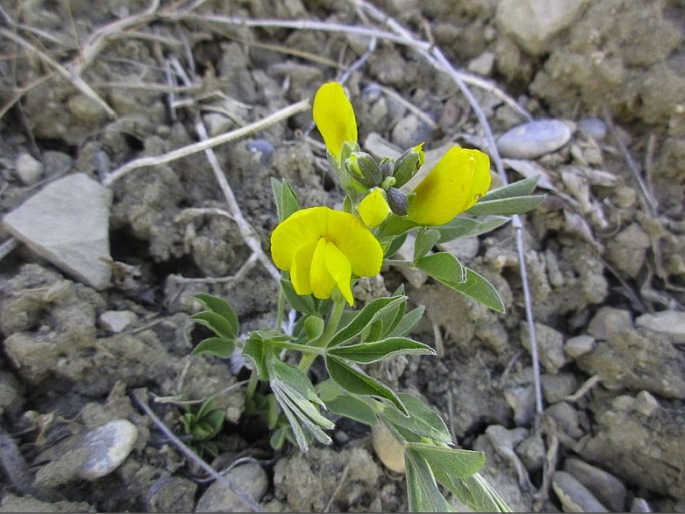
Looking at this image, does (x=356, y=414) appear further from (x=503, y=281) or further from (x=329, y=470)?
(x=503, y=281)

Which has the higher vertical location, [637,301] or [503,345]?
[637,301]

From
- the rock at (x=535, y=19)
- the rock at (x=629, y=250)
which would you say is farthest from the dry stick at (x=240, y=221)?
the rock at (x=535, y=19)

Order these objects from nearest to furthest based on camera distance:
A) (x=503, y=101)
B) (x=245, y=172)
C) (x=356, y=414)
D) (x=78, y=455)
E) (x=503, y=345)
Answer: (x=78, y=455) → (x=356, y=414) → (x=503, y=345) → (x=245, y=172) → (x=503, y=101)

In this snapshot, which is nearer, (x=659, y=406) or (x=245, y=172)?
(x=659, y=406)

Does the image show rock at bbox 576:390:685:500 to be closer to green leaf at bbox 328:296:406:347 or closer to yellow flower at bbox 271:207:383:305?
green leaf at bbox 328:296:406:347

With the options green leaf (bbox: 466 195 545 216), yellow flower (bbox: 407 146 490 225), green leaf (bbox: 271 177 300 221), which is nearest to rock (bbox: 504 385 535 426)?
green leaf (bbox: 466 195 545 216)

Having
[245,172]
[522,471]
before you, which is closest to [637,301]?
[522,471]
